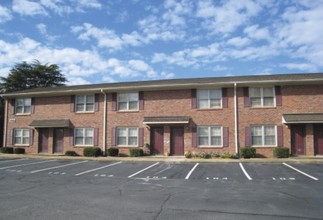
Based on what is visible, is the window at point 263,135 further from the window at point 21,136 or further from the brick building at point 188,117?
the window at point 21,136

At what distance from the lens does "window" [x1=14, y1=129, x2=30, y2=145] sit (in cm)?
2500

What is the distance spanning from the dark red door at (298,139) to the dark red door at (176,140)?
7547mm

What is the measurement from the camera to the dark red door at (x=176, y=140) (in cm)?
2100

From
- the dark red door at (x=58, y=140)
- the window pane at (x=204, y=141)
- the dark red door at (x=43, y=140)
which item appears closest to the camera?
the window pane at (x=204, y=141)

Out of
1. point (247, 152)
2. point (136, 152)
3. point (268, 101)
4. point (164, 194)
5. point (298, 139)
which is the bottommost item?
point (164, 194)

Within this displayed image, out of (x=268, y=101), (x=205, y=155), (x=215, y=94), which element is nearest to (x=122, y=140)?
(x=205, y=155)

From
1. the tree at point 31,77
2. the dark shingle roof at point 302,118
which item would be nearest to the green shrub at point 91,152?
the dark shingle roof at point 302,118

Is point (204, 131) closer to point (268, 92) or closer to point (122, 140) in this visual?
point (268, 92)

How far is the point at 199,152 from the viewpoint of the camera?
20.4 metres

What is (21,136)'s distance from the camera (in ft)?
82.6

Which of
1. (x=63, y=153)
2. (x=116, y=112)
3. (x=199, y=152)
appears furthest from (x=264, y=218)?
(x=63, y=153)

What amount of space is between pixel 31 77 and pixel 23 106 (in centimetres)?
2466

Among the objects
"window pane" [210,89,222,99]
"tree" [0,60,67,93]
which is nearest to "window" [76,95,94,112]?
"window pane" [210,89,222,99]

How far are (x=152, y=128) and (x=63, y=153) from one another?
777 centimetres
